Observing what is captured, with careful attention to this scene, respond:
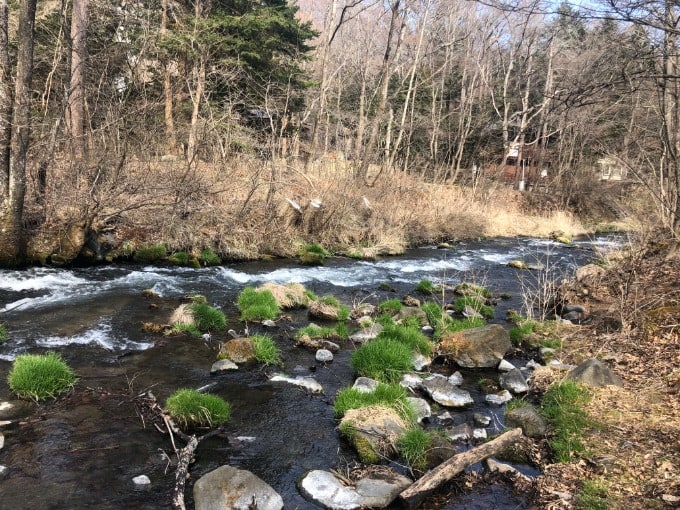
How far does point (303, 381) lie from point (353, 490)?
240 centimetres

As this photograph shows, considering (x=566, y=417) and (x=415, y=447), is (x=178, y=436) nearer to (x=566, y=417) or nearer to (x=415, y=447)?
(x=415, y=447)

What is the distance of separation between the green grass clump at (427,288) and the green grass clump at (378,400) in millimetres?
6528

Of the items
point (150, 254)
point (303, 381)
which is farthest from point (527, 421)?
point (150, 254)

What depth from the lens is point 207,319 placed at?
28.0 feet

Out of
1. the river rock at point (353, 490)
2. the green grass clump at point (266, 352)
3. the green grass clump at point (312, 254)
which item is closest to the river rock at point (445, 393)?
the river rock at point (353, 490)

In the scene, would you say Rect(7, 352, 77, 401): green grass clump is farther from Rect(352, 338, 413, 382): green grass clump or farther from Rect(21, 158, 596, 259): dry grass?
Rect(21, 158, 596, 259): dry grass

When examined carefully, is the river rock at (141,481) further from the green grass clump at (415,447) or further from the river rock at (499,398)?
the river rock at (499,398)

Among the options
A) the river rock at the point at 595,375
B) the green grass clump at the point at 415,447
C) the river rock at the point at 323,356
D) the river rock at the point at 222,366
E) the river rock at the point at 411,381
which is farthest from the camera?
the river rock at the point at 323,356

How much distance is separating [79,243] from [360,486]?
10375 millimetres

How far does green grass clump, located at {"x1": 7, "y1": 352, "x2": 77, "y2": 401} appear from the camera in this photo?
552cm

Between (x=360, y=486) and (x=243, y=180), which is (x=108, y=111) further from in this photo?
(x=360, y=486)

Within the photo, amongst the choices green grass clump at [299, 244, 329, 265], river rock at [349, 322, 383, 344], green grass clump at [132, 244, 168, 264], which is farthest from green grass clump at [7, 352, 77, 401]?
green grass clump at [299, 244, 329, 265]

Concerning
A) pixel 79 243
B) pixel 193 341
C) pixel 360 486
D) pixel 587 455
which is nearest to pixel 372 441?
pixel 360 486

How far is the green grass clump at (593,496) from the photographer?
3926 millimetres
